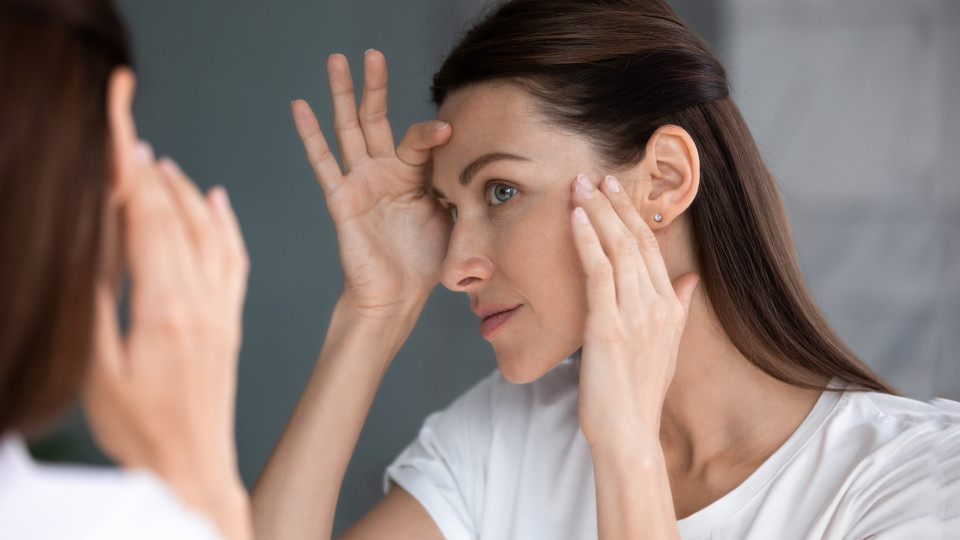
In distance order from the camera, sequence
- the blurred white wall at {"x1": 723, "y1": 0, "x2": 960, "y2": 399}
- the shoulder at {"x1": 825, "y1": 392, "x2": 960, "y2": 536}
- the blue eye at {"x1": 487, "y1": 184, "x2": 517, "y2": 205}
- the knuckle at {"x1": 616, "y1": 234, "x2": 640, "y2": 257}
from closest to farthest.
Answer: the shoulder at {"x1": 825, "y1": 392, "x2": 960, "y2": 536} → the knuckle at {"x1": 616, "y1": 234, "x2": 640, "y2": 257} → the blue eye at {"x1": 487, "y1": 184, "x2": 517, "y2": 205} → the blurred white wall at {"x1": 723, "y1": 0, "x2": 960, "y2": 399}

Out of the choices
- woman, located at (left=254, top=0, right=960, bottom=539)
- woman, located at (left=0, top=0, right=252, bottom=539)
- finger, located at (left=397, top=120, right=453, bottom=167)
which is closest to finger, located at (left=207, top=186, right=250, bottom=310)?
woman, located at (left=0, top=0, right=252, bottom=539)

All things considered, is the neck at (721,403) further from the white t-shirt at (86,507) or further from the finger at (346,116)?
the white t-shirt at (86,507)

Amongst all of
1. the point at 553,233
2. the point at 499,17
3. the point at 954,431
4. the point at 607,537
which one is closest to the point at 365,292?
the point at 553,233

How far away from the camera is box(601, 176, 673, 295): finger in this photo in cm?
120

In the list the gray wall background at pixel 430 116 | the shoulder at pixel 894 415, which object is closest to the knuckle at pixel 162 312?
the shoulder at pixel 894 415

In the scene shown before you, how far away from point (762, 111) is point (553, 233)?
1.38 metres

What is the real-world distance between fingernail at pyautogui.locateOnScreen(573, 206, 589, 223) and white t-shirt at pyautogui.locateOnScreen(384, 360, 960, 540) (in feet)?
1.44

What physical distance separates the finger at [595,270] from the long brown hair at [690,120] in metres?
0.15

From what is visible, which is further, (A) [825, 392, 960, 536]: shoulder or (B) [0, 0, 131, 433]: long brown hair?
(A) [825, 392, 960, 536]: shoulder

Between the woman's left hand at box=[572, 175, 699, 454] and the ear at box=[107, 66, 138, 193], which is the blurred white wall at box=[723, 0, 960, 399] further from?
the ear at box=[107, 66, 138, 193]

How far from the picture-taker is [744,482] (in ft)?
4.14

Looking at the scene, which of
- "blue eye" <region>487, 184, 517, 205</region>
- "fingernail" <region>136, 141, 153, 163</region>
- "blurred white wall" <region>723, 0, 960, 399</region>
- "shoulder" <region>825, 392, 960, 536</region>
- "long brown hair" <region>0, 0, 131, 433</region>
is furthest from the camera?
"blurred white wall" <region>723, 0, 960, 399</region>

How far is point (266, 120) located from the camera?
2754 mm

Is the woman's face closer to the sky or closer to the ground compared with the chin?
closer to the sky
